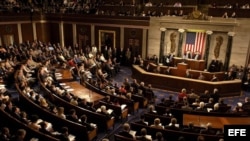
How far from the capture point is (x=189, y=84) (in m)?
12.9

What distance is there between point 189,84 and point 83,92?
5.39 metres

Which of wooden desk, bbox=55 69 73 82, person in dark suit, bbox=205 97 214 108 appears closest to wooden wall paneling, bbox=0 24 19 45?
wooden desk, bbox=55 69 73 82

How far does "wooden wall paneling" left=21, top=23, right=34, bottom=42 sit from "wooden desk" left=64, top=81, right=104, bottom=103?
8.61 meters

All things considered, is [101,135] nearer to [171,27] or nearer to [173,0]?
[171,27]

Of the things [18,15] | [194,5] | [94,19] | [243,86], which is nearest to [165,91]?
[243,86]

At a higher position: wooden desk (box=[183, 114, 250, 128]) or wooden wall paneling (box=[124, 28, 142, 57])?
wooden wall paneling (box=[124, 28, 142, 57])

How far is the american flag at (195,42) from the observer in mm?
15570

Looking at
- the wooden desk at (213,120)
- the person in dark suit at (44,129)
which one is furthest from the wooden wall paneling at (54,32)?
the wooden desk at (213,120)

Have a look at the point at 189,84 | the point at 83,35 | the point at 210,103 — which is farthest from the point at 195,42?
the point at 83,35

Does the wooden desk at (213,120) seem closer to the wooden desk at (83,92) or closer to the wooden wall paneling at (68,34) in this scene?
the wooden desk at (83,92)

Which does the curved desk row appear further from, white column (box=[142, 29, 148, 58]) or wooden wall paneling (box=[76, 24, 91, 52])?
wooden wall paneling (box=[76, 24, 91, 52])

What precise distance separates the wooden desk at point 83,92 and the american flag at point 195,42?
24.4 ft

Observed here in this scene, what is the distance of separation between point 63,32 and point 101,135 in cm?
1425

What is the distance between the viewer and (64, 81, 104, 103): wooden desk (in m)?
10.8
